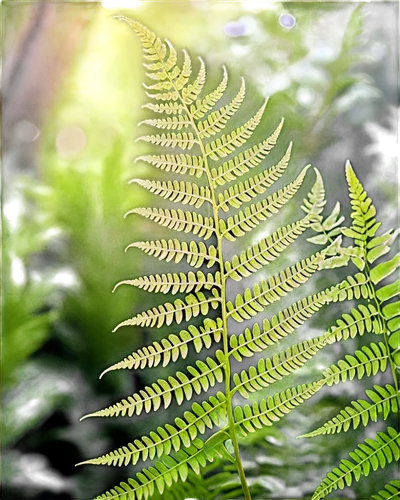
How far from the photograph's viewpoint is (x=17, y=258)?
92cm

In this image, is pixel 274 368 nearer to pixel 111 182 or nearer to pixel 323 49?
pixel 111 182

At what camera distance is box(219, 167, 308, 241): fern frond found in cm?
90

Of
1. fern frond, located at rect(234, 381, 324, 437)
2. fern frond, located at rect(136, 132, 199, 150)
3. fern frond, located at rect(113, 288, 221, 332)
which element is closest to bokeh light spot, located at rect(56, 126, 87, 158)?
fern frond, located at rect(136, 132, 199, 150)

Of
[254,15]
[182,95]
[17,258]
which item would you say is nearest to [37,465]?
[17,258]

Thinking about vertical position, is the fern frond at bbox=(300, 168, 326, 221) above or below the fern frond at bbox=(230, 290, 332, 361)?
above

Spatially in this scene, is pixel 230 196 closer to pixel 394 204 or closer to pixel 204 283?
pixel 204 283

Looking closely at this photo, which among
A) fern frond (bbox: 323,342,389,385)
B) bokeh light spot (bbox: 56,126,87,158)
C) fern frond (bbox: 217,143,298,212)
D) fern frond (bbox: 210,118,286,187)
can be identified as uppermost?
bokeh light spot (bbox: 56,126,87,158)

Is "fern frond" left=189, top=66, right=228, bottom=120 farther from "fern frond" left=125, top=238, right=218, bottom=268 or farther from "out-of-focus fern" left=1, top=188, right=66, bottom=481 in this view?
"out-of-focus fern" left=1, top=188, right=66, bottom=481

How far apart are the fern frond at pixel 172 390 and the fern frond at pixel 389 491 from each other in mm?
373

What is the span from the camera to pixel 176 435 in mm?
881

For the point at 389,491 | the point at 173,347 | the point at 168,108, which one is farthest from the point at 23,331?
the point at 389,491

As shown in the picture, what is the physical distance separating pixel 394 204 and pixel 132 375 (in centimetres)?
58

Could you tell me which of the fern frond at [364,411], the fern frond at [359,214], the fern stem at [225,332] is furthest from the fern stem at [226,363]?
the fern frond at [359,214]

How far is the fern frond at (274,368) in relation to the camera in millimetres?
880
